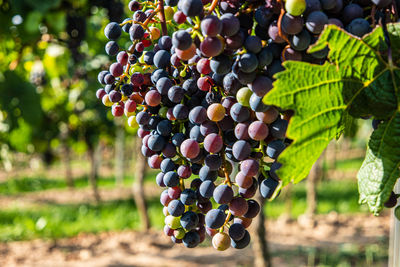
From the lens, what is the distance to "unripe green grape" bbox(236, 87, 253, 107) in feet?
1.94

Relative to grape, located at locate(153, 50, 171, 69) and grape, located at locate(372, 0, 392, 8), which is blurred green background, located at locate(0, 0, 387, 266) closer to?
grape, located at locate(153, 50, 171, 69)

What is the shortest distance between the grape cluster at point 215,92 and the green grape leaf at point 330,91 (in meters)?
0.03

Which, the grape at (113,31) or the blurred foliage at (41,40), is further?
the blurred foliage at (41,40)

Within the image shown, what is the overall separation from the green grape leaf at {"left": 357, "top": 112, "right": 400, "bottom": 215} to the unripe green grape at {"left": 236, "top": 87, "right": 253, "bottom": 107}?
0.64 ft

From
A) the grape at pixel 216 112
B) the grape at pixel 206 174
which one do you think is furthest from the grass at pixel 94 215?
the grape at pixel 216 112

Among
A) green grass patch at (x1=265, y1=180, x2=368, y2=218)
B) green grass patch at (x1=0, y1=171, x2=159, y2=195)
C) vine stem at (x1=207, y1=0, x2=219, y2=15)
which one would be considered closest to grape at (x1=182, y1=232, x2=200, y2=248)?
vine stem at (x1=207, y1=0, x2=219, y2=15)

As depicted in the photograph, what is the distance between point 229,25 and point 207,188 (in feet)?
0.97

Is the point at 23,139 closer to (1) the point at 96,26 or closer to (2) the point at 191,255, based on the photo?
(1) the point at 96,26

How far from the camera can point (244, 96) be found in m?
0.59

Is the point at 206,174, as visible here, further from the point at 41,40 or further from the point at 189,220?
the point at 41,40

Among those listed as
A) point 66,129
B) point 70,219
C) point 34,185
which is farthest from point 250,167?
point 34,185

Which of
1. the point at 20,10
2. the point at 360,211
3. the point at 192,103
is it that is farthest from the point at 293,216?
the point at 192,103

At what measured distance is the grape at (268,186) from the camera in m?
0.65

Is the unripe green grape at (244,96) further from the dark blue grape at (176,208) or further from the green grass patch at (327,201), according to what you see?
the green grass patch at (327,201)
